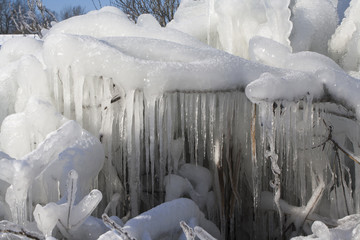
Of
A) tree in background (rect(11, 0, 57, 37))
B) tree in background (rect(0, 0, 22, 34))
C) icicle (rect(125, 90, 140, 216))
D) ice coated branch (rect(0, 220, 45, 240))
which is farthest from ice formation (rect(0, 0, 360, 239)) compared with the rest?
tree in background (rect(0, 0, 22, 34))

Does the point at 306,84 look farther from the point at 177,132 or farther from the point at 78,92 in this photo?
the point at 78,92

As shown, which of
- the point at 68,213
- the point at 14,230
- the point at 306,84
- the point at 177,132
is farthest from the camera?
the point at 177,132

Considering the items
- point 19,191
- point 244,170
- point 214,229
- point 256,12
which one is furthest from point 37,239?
point 256,12

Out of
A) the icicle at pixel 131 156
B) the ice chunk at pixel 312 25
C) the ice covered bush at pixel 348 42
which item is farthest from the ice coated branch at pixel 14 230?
the ice covered bush at pixel 348 42

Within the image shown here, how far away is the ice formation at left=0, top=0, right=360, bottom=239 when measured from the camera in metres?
1.72

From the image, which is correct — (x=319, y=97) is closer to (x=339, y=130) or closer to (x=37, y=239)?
(x=339, y=130)

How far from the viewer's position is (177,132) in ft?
7.05

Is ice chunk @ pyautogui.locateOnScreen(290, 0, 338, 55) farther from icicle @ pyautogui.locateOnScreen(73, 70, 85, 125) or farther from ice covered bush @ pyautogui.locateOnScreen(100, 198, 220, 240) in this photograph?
icicle @ pyautogui.locateOnScreen(73, 70, 85, 125)

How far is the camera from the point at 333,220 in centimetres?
193

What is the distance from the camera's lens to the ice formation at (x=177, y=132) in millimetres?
1716

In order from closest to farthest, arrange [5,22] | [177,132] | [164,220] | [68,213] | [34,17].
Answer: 1. [68,213]
2. [164,220]
3. [177,132]
4. [34,17]
5. [5,22]

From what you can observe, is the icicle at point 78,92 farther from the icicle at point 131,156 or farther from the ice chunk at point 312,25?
the ice chunk at point 312,25

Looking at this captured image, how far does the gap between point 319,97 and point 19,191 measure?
1248 millimetres

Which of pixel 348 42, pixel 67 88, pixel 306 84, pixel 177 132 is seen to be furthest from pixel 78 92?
pixel 348 42
